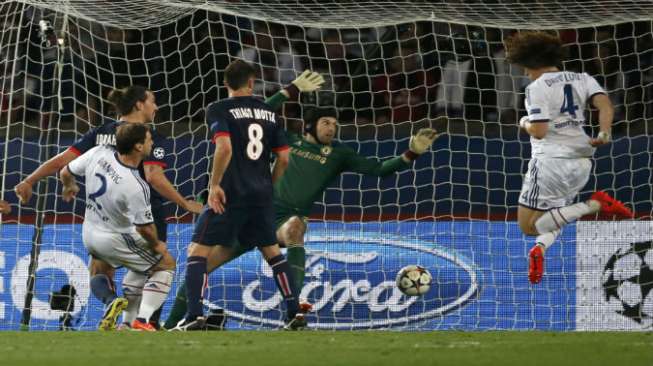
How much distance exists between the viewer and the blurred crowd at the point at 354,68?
41.8 ft

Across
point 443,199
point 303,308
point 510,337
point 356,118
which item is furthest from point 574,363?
point 356,118

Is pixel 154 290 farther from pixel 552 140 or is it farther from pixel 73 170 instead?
pixel 552 140

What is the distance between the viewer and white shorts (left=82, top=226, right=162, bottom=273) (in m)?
9.16

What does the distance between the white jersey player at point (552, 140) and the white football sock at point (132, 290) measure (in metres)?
2.75

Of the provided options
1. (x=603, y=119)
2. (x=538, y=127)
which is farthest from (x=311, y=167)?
(x=603, y=119)

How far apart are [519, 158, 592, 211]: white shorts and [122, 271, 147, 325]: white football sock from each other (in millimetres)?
2789

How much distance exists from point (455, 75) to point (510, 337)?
5.44 m

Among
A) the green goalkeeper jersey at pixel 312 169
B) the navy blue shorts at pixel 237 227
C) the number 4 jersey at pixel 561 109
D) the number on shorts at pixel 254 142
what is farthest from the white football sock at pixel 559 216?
the number on shorts at pixel 254 142

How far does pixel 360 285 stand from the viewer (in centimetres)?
1127

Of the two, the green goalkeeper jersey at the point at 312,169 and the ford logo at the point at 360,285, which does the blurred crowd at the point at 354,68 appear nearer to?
the ford logo at the point at 360,285

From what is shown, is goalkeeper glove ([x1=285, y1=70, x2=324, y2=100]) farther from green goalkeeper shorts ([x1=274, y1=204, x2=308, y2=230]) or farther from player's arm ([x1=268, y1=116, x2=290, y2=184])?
green goalkeeper shorts ([x1=274, y1=204, x2=308, y2=230])

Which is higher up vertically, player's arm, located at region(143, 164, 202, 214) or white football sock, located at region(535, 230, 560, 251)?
player's arm, located at region(143, 164, 202, 214)

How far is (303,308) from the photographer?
9.83 m

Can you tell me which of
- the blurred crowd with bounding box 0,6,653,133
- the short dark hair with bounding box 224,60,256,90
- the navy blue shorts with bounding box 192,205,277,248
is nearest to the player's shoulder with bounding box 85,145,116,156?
the navy blue shorts with bounding box 192,205,277,248
